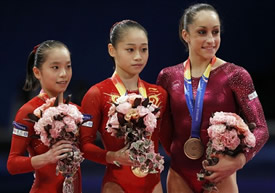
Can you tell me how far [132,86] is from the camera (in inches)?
129

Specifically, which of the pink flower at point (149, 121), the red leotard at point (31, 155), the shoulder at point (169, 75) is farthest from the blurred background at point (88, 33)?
the pink flower at point (149, 121)

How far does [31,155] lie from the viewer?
3113 millimetres

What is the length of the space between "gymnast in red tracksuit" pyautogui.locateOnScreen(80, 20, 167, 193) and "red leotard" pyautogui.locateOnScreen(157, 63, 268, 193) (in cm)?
18

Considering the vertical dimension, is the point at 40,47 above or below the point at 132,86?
above

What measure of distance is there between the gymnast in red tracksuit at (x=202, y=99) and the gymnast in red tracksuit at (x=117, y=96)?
20 centimetres

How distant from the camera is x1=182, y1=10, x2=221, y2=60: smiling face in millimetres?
3287

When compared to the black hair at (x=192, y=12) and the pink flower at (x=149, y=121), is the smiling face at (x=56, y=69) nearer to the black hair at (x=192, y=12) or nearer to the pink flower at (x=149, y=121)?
the pink flower at (x=149, y=121)

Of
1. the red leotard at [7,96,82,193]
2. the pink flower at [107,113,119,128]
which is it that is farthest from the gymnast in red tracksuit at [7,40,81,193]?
the pink flower at [107,113,119,128]

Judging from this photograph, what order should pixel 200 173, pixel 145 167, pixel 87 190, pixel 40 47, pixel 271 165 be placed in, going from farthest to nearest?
pixel 271 165 < pixel 87 190 < pixel 40 47 < pixel 200 173 < pixel 145 167

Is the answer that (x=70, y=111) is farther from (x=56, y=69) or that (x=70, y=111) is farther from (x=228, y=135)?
(x=228, y=135)

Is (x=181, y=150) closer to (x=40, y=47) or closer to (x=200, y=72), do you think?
(x=200, y=72)

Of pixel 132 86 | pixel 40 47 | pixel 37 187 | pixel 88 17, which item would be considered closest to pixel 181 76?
pixel 132 86

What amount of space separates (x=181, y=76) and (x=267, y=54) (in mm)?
4776

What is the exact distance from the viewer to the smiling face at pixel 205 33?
10.8 feet
